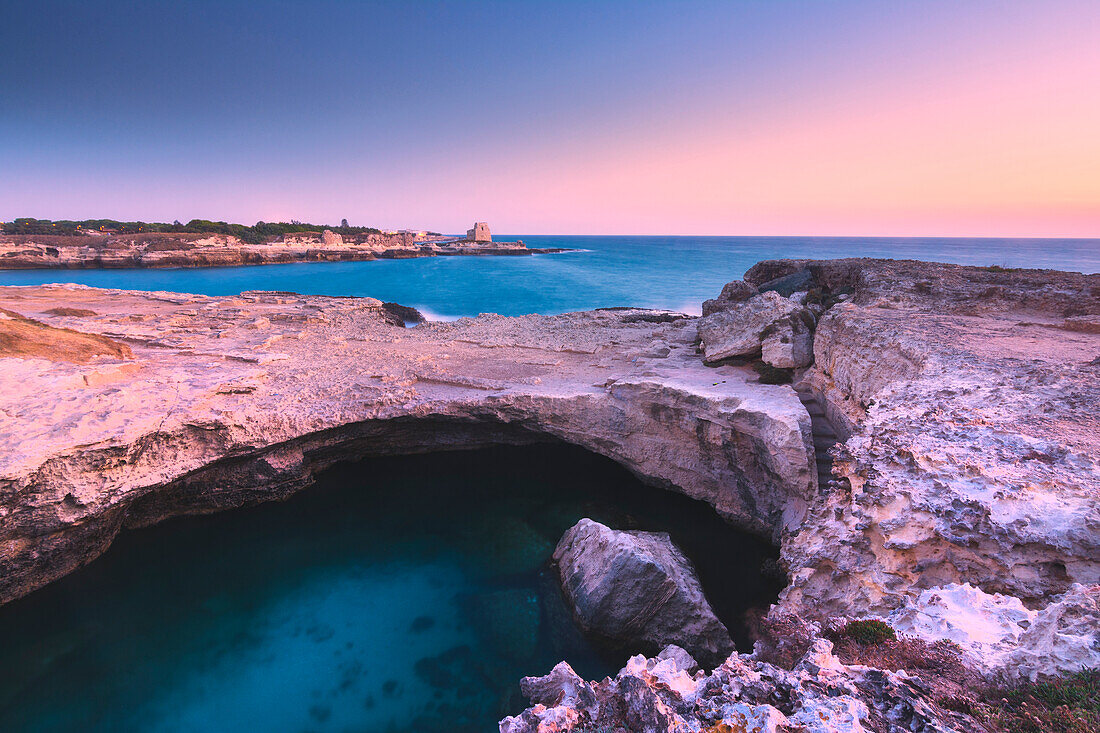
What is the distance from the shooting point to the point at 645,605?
7766mm

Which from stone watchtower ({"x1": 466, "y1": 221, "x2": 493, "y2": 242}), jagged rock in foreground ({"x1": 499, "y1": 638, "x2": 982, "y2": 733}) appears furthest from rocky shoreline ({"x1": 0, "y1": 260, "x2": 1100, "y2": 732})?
stone watchtower ({"x1": 466, "y1": 221, "x2": 493, "y2": 242})

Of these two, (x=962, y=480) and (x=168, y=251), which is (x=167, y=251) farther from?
(x=962, y=480)

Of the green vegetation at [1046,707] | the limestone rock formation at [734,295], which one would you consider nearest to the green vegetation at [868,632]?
the green vegetation at [1046,707]

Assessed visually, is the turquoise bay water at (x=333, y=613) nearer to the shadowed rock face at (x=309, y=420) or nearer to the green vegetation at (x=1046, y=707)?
the shadowed rock face at (x=309, y=420)

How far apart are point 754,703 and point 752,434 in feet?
23.0

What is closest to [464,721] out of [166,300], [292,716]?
[292,716]

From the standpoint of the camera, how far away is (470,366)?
1449 cm

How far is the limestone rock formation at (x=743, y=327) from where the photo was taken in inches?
522

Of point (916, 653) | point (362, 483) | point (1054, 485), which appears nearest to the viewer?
point (916, 653)

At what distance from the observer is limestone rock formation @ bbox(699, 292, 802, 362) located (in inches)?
522

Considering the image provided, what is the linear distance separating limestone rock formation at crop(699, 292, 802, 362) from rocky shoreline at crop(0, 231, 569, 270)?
69.7 meters

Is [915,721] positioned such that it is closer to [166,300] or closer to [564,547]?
[564,547]

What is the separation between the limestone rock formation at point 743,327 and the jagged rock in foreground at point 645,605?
7.38 m

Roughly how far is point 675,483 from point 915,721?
8724 millimetres
